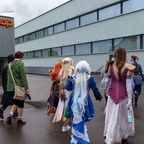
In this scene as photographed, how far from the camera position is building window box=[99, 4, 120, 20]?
65.3 feet

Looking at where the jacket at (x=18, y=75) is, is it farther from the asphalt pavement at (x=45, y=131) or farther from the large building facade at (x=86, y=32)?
the large building facade at (x=86, y=32)

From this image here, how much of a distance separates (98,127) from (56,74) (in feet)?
5.75

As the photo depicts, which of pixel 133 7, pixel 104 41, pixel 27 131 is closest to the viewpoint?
pixel 27 131

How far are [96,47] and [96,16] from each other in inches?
124

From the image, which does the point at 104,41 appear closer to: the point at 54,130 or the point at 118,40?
the point at 118,40

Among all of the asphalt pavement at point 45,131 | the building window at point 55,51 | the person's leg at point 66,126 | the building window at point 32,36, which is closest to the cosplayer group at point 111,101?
the asphalt pavement at point 45,131

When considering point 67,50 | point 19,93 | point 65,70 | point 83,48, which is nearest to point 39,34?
point 67,50

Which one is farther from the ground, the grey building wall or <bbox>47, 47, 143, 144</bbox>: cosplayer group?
the grey building wall

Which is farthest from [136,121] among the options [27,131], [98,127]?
[27,131]

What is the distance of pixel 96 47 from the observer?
22.4 m

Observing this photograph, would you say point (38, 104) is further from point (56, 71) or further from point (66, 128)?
point (66, 128)

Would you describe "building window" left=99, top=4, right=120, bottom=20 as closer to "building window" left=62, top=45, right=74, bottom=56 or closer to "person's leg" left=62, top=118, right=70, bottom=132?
"building window" left=62, top=45, right=74, bottom=56

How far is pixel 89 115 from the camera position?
4027 millimetres

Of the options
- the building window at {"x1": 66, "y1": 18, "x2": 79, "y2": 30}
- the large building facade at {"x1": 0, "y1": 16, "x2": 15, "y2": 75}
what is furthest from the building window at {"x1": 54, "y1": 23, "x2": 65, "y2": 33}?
the large building facade at {"x1": 0, "y1": 16, "x2": 15, "y2": 75}
